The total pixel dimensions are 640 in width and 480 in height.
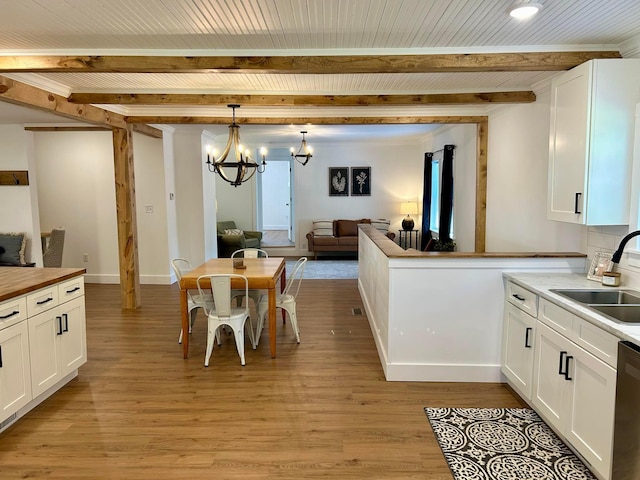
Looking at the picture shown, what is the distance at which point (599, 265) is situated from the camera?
2934 millimetres

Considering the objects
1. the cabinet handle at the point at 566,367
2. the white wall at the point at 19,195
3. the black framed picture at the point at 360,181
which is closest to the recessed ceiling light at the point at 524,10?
the cabinet handle at the point at 566,367

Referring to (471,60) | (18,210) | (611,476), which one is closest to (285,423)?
(611,476)

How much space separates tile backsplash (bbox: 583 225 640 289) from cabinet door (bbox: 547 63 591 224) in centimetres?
30

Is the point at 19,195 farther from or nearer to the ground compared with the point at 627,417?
farther from the ground

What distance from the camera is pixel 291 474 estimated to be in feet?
7.41

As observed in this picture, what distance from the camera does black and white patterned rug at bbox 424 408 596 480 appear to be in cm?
225

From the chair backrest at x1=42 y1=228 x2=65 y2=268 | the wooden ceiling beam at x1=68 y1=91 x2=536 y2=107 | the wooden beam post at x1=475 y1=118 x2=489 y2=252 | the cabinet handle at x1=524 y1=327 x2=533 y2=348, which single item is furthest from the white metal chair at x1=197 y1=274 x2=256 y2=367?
the chair backrest at x1=42 y1=228 x2=65 y2=268

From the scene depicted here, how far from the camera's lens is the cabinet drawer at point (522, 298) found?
2.74m

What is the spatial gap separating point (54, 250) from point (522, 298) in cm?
603

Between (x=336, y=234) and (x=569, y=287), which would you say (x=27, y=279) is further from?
(x=336, y=234)

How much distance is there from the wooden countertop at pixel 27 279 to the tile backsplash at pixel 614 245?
383 centimetres

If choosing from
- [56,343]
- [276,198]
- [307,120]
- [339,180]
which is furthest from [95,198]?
[276,198]

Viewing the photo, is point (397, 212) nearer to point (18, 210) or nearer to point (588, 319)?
point (18, 210)

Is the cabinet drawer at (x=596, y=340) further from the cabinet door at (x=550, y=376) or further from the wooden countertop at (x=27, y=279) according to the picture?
the wooden countertop at (x=27, y=279)
